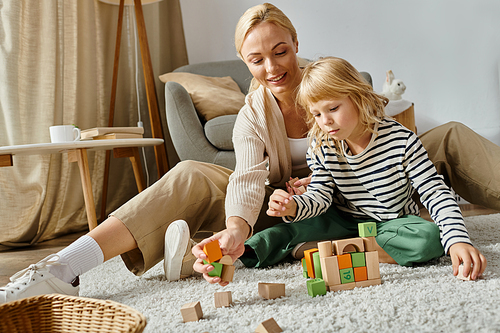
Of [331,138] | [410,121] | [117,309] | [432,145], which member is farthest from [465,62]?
[117,309]

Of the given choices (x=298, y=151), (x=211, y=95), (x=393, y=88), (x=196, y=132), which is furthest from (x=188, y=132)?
(x=393, y=88)

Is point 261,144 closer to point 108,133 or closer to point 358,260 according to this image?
point 358,260

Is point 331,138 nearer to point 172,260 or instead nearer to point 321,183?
point 321,183

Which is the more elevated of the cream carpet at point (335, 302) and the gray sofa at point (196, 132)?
the gray sofa at point (196, 132)

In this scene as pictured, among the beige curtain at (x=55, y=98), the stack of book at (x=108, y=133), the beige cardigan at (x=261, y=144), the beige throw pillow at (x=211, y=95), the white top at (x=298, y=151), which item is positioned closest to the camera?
the beige cardigan at (x=261, y=144)

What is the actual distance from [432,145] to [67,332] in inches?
44.8

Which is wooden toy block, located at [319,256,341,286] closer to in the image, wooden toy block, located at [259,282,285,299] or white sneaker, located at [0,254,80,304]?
wooden toy block, located at [259,282,285,299]

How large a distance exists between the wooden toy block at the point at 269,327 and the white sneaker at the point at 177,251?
38cm

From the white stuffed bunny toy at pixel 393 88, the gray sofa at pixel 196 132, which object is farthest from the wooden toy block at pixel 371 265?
the white stuffed bunny toy at pixel 393 88

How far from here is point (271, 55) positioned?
1124 mm

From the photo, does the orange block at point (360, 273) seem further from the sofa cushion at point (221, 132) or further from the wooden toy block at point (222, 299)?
the sofa cushion at point (221, 132)

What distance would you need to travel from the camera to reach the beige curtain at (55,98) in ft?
5.62

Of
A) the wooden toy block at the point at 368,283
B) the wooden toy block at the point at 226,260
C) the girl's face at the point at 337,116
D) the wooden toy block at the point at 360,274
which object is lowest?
the wooden toy block at the point at 368,283

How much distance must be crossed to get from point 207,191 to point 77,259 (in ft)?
1.28
